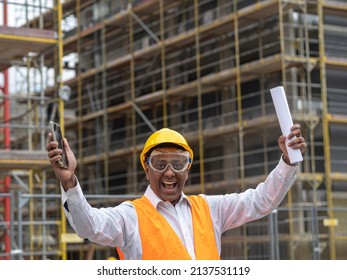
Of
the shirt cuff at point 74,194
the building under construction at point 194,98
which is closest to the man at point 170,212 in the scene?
the shirt cuff at point 74,194

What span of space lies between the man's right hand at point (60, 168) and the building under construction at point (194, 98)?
11.0 m

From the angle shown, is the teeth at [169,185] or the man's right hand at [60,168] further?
the teeth at [169,185]

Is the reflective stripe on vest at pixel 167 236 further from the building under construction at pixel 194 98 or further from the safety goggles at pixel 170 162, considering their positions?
the building under construction at pixel 194 98

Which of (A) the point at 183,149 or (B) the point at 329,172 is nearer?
(A) the point at 183,149

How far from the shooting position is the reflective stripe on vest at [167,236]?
10.7ft

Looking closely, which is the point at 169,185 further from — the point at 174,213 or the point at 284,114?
the point at 284,114

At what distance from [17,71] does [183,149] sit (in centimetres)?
1720

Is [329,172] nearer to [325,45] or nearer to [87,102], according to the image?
[325,45]

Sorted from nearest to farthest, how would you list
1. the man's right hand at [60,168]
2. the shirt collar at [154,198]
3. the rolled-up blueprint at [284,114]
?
the man's right hand at [60,168] → the rolled-up blueprint at [284,114] → the shirt collar at [154,198]

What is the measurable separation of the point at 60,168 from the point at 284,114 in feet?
2.76

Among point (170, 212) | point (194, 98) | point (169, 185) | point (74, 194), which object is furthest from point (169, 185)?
point (194, 98)

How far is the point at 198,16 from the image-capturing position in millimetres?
21703

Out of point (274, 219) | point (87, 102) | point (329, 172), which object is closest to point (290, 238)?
point (329, 172)
